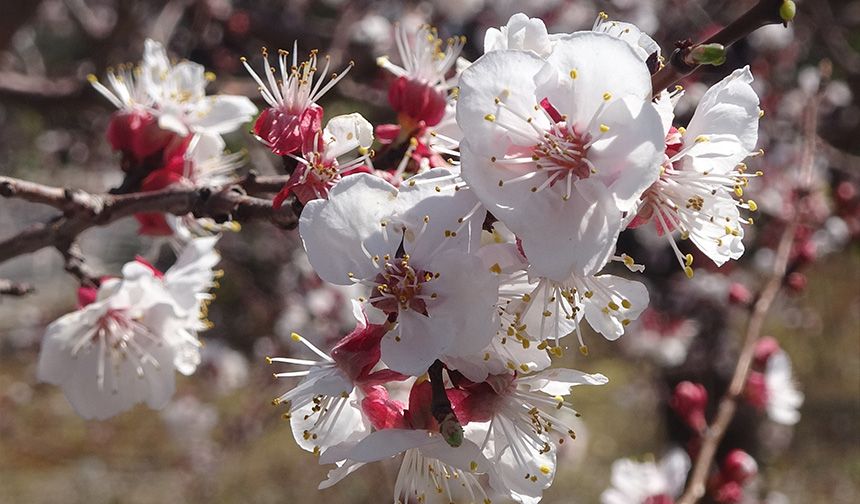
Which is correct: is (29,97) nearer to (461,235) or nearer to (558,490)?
(461,235)

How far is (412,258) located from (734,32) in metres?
0.35

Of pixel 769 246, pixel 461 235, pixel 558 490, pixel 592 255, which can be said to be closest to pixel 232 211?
pixel 461 235

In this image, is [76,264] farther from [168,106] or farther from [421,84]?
[421,84]

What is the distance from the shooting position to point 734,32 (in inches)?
25.7

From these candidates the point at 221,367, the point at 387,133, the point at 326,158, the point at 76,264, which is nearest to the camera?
the point at 326,158

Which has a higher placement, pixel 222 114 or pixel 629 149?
pixel 629 149

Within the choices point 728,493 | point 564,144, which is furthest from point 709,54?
point 728,493

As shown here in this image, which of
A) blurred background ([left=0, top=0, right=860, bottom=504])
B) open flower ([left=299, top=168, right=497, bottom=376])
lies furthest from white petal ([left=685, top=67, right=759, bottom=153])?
blurred background ([left=0, top=0, right=860, bottom=504])

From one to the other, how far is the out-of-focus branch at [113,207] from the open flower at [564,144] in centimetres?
27

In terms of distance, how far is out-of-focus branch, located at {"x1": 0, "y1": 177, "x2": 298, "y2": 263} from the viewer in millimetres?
905

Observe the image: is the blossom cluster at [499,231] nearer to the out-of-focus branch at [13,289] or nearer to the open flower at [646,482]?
the out-of-focus branch at [13,289]

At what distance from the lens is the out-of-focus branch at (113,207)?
905 millimetres

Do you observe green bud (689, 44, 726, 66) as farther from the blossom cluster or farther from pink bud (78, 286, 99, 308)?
pink bud (78, 286, 99, 308)

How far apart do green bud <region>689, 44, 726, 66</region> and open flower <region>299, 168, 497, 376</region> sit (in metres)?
0.22
